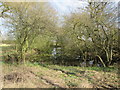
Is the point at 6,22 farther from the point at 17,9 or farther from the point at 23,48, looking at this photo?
the point at 23,48

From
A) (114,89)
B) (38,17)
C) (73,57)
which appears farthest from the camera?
(73,57)

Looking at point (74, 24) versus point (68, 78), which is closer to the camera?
point (68, 78)

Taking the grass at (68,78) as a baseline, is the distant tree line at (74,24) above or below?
above

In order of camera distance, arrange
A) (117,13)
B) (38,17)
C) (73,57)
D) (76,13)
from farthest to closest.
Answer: (73,57) < (76,13) < (38,17) < (117,13)

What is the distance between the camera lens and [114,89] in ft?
10.0

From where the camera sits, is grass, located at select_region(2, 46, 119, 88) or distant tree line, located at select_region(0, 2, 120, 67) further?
distant tree line, located at select_region(0, 2, 120, 67)

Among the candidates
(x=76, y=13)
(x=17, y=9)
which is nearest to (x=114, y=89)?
(x=76, y=13)

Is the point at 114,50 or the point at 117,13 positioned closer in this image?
the point at 117,13

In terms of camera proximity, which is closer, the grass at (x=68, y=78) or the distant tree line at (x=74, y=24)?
the grass at (x=68, y=78)

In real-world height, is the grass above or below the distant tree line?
below

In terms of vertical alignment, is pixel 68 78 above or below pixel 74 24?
below

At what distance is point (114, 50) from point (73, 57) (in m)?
4.68

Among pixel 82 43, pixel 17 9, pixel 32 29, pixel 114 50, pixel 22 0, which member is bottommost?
pixel 114 50

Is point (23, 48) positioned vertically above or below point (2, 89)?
above
